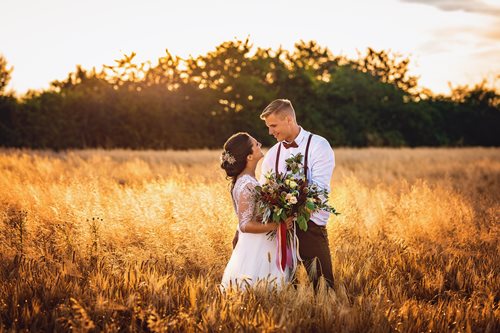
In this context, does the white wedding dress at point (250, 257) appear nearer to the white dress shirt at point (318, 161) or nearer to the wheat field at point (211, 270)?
the wheat field at point (211, 270)

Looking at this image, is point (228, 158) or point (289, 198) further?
point (228, 158)

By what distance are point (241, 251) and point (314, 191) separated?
88 cm

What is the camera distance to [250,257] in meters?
4.57

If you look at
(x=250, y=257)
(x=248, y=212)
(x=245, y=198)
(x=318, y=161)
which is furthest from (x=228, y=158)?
(x=250, y=257)

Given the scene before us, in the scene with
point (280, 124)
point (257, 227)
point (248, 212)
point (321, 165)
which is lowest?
point (257, 227)

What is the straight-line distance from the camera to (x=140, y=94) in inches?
1508

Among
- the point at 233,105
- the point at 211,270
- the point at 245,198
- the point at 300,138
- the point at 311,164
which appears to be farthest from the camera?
the point at 233,105

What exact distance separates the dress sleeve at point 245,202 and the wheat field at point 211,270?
601 mm

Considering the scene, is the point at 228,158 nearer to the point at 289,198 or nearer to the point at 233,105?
the point at 289,198

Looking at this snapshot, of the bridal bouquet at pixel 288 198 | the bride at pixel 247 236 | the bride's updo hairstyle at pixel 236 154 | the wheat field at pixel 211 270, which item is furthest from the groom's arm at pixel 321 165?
the wheat field at pixel 211 270

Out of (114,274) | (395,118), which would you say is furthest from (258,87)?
(114,274)

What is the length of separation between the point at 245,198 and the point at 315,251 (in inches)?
31.9

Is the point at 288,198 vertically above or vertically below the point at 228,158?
below

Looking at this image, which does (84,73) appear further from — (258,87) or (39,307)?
(39,307)
